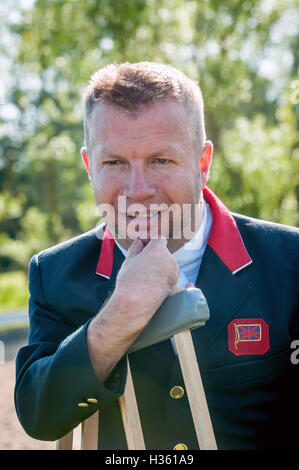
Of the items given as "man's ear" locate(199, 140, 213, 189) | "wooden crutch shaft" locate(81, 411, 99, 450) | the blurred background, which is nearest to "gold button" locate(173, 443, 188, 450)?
"wooden crutch shaft" locate(81, 411, 99, 450)

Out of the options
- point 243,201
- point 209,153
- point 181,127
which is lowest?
point 243,201

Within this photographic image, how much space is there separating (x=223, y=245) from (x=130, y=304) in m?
0.80

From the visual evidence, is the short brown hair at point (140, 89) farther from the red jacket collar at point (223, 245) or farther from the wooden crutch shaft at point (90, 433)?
the wooden crutch shaft at point (90, 433)

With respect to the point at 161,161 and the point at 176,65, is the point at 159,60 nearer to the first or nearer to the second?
the point at 176,65

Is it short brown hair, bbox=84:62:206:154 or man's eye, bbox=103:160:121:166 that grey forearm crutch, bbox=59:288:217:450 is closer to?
man's eye, bbox=103:160:121:166

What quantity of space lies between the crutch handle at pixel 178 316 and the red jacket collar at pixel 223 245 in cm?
66

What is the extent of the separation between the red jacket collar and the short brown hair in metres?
0.40

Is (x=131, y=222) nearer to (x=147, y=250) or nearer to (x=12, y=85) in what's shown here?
(x=147, y=250)

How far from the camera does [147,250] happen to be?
1861mm

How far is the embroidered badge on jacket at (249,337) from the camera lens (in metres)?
2.20

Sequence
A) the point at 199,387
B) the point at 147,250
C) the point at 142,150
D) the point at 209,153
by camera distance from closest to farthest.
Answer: the point at 199,387 → the point at 147,250 → the point at 142,150 → the point at 209,153

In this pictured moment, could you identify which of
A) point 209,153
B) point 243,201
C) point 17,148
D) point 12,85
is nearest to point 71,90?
point 12,85

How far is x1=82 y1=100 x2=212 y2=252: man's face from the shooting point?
6.69ft
